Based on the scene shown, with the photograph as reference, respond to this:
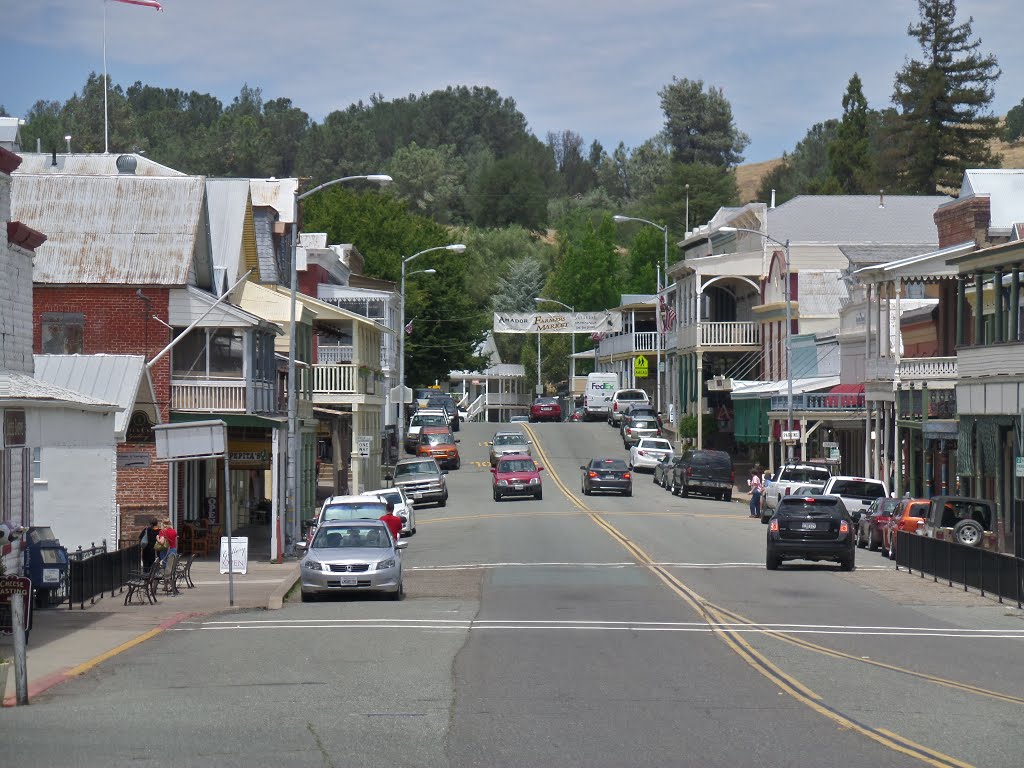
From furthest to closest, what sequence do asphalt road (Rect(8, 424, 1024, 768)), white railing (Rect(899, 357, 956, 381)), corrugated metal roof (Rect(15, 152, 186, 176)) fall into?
1. white railing (Rect(899, 357, 956, 381))
2. corrugated metal roof (Rect(15, 152, 186, 176))
3. asphalt road (Rect(8, 424, 1024, 768))

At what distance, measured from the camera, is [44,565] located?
24484 millimetres

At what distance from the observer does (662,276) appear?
11725 cm

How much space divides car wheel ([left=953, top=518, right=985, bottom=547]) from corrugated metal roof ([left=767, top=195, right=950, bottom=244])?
135ft

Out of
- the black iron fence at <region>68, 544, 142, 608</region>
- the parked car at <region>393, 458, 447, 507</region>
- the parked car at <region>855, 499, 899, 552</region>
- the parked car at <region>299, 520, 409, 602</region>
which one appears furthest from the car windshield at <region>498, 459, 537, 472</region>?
the parked car at <region>299, 520, 409, 602</region>

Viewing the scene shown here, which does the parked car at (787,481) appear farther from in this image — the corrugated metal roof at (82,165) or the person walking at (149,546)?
the person walking at (149,546)

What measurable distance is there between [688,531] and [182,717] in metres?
30.6

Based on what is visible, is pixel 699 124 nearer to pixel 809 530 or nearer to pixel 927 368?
pixel 927 368

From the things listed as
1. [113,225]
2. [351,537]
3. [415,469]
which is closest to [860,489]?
[415,469]

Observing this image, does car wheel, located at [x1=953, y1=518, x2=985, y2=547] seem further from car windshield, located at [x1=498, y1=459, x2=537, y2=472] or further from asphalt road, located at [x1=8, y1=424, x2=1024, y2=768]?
car windshield, located at [x1=498, y1=459, x2=537, y2=472]

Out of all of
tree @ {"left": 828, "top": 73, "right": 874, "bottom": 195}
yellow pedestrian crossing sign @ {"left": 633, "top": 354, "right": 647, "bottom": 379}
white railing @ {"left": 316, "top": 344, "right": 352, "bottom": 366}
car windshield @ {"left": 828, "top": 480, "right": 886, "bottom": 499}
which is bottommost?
car windshield @ {"left": 828, "top": 480, "right": 886, "bottom": 499}

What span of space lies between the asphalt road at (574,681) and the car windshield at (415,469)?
2389 cm

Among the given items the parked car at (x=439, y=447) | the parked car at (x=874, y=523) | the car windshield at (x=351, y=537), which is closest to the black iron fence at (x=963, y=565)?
the parked car at (x=874, y=523)

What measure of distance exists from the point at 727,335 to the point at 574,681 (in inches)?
2387

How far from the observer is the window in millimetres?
37250
